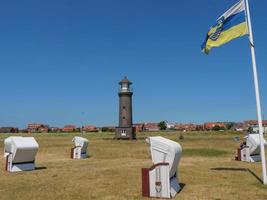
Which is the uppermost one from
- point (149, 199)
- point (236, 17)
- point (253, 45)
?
point (236, 17)

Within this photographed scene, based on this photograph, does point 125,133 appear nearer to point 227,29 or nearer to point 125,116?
point 125,116

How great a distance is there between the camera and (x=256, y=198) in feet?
38.5

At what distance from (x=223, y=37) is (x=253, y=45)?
1214 mm

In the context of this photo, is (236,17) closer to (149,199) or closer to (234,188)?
(234,188)

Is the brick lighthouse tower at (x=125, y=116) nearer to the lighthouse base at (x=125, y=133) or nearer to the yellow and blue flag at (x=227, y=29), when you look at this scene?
the lighthouse base at (x=125, y=133)

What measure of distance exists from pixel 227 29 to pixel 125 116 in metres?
46.3

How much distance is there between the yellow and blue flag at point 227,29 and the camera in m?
14.5

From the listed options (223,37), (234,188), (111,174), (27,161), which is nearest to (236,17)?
(223,37)

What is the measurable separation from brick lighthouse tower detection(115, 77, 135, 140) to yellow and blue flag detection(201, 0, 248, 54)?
45.2 metres

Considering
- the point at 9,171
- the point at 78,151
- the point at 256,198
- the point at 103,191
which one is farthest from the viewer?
the point at 78,151

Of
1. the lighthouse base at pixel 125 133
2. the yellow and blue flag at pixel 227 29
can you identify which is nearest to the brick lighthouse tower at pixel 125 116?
the lighthouse base at pixel 125 133

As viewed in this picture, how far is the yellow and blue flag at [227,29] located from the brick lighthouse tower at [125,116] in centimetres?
4517

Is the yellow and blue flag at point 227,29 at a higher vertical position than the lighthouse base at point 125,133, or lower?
higher

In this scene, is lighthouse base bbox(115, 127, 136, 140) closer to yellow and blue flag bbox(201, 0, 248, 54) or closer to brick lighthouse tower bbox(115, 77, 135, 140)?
brick lighthouse tower bbox(115, 77, 135, 140)
